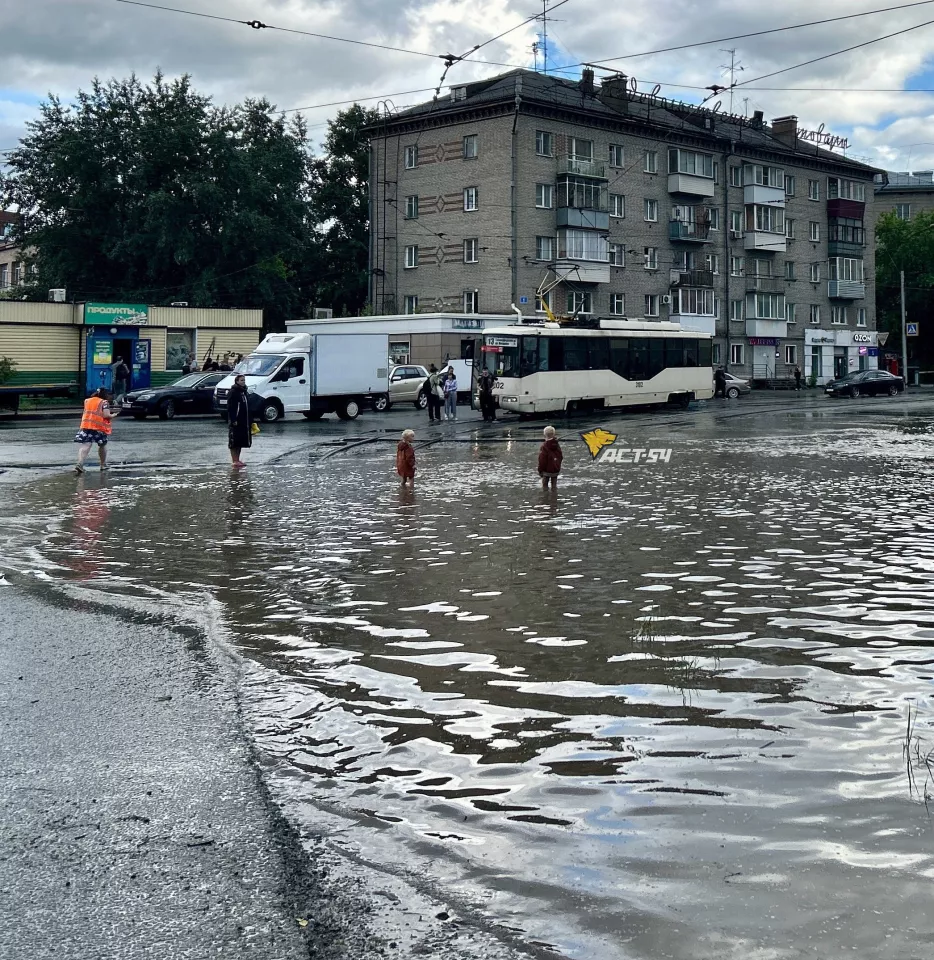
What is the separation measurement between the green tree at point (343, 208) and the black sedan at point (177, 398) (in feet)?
116

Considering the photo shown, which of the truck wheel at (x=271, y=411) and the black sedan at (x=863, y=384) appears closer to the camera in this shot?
the truck wheel at (x=271, y=411)

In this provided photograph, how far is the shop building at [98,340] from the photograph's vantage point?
46125mm

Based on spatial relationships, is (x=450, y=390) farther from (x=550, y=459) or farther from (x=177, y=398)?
(x=550, y=459)

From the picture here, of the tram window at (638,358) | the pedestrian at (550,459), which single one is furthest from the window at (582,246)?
the pedestrian at (550,459)

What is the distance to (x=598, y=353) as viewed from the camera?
44.2 metres

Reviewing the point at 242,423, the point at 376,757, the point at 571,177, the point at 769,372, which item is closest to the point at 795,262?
the point at 769,372

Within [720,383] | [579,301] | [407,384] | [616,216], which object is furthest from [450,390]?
[616,216]

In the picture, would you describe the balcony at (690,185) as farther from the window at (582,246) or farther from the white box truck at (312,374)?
the white box truck at (312,374)

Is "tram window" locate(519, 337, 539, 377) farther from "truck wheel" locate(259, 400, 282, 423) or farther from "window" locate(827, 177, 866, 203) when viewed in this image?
"window" locate(827, 177, 866, 203)

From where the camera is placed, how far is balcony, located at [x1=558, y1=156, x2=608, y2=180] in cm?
6462

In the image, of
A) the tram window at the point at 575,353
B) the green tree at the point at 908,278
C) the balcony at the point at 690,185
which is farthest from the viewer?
the green tree at the point at 908,278

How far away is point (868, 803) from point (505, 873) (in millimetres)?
1542

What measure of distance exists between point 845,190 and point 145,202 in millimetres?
46693

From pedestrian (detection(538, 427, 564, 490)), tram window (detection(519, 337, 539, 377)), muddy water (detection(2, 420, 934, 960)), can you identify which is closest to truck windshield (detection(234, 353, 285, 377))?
tram window (detection(519, 337, 539, 377))
